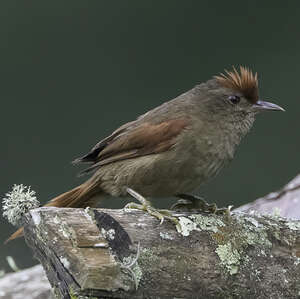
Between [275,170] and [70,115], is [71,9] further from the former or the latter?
[275,170]

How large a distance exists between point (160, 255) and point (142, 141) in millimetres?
1119

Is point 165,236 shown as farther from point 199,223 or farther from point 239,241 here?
point 239,241

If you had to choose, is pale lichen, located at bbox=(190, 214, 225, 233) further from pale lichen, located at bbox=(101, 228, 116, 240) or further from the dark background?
the dark background

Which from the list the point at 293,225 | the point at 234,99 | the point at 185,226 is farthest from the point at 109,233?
the point at 234,99

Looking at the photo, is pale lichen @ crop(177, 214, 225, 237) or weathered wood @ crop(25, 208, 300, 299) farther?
pale lichen @ crop(177, 214, 225, 237)

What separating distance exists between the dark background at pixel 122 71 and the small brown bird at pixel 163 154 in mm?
2695

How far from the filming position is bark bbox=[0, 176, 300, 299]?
3389 millimetres

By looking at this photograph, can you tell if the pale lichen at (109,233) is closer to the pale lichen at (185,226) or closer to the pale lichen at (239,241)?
the pale lichen at (185,226)

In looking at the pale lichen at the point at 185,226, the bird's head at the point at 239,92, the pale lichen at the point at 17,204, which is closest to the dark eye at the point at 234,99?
the bird's head at the point at 239,92

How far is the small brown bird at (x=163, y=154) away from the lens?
4.50 meters

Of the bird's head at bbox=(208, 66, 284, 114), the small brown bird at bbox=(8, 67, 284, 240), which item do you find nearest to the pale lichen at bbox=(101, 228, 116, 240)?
the small brown bird at bbox=(8, 67, 284, 240)

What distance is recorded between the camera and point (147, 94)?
25.4ft

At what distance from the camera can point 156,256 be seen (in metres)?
3.54

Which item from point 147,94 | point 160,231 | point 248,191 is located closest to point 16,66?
point 147,94
